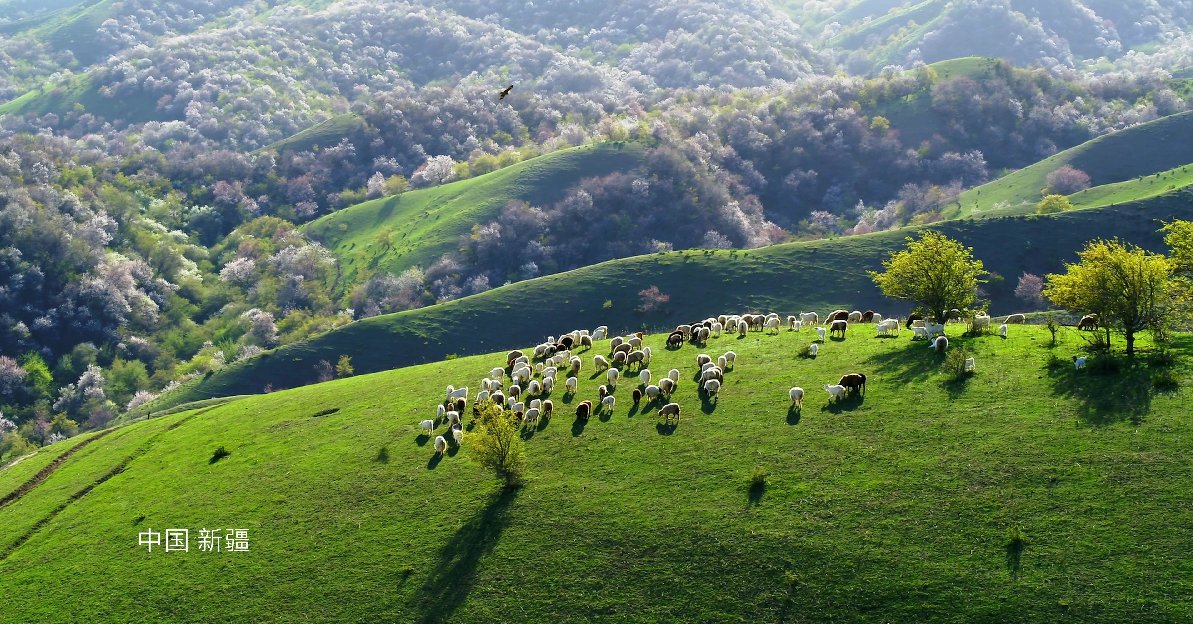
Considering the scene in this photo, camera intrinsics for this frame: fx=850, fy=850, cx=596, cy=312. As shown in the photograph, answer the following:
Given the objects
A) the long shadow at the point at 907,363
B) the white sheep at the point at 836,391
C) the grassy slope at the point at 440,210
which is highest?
the grassy slope at the point at 440,210

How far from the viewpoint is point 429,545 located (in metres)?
39.4

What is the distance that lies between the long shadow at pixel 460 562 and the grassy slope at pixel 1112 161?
145 meters

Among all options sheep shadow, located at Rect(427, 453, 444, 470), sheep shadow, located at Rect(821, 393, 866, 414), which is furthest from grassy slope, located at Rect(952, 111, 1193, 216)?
sheep shadow, located at Rect(427, 453, 444, 470)

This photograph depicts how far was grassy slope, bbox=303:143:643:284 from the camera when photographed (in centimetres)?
15762

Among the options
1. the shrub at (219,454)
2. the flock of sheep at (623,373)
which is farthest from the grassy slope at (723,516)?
the shrub at (219,454)

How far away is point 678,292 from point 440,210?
264ft

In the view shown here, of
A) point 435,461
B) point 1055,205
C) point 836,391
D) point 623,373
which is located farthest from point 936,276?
point 1055,205

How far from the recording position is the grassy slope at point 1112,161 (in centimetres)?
16775

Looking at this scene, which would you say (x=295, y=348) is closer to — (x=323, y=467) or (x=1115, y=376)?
(x=323, y=467)

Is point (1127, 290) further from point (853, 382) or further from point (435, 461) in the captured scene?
point (435, 461)

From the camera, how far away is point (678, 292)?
106688 millimetres

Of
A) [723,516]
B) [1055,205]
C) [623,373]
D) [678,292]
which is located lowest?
[723,516]

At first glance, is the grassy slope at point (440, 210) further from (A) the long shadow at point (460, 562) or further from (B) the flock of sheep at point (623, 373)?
(A) the long shadow at point (460, 562)

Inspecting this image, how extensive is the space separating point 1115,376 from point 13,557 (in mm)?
58283
